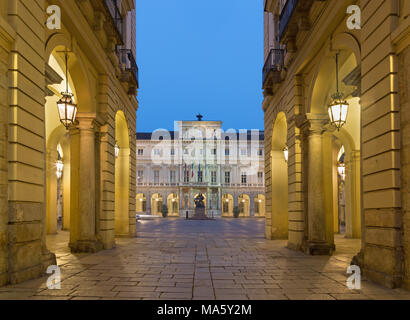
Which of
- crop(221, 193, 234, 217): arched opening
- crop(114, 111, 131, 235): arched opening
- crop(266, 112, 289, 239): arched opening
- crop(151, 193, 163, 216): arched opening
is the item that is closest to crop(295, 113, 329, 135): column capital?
crop(266, 112, 289, 239): arched opening

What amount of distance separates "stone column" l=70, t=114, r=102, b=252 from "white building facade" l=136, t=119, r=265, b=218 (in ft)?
163

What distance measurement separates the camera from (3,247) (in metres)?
6.14

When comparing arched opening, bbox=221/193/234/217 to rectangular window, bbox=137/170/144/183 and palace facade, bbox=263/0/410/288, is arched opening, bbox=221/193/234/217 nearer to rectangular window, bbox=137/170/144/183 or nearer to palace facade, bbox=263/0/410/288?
rectangular window, bbox=137/170/144/183

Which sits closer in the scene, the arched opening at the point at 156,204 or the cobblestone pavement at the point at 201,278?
the cobblestone pavement at the point at 201,278

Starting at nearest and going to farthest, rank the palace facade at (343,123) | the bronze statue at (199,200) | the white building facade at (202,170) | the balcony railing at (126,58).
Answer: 1. the palace facade at (343,123)
2. the balcony railing at (126,58)
3. the bronze statue at (199,200)
4. the white building facade at (202,170)

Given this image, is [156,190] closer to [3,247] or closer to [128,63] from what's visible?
[128,63]

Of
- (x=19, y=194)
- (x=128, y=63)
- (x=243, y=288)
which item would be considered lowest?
(x=243, y=288)

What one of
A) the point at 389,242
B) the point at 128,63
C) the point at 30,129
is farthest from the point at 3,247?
the point at 128,63

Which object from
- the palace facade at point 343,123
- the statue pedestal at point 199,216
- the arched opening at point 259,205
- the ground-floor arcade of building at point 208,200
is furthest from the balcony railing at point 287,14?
the ground-floor arcade of building at point 208,200

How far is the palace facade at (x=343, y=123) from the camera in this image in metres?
6.12

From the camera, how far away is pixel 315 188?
36.5ft

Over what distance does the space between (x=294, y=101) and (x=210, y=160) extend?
167 ft

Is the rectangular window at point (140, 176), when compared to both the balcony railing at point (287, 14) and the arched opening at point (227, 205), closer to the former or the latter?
the arched opening at point (227, 205)
